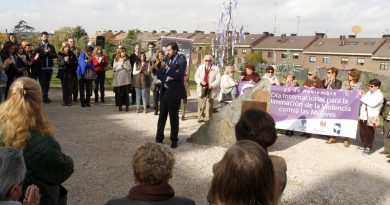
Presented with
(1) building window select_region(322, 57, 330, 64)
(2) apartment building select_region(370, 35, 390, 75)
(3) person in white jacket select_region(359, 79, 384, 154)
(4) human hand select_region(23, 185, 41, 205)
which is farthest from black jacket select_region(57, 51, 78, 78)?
(1) building window select_region(322, 57, 330, 64)

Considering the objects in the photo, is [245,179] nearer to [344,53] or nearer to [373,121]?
[373,121]

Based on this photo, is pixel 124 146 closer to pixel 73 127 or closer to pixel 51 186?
pixel 73 127

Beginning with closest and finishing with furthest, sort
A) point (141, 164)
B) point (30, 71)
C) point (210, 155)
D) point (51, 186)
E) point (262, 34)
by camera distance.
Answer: point (141, 164), point (51, 186), point (210, 155), point (30, 71), point (262, 34)

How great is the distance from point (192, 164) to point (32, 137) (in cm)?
412

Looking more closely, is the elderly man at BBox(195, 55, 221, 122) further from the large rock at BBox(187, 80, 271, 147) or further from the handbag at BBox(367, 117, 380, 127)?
the handbag at BBox(367, 117, 380, 127)

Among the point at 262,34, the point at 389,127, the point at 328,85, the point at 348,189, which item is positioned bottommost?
the point at 348,189

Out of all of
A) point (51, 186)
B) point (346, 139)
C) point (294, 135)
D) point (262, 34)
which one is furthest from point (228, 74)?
point (262, 34)

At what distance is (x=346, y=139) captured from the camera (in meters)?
8.70

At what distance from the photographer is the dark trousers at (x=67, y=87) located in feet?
37.6

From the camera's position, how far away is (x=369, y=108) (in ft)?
25.7

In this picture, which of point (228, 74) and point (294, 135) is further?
point (228, 74)

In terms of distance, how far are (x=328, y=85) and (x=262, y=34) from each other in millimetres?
65632

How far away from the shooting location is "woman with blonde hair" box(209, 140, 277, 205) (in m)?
1.75

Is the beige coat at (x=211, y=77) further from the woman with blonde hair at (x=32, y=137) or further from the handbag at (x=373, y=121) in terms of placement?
the woman with blonde hair at (x=32, y=137)
